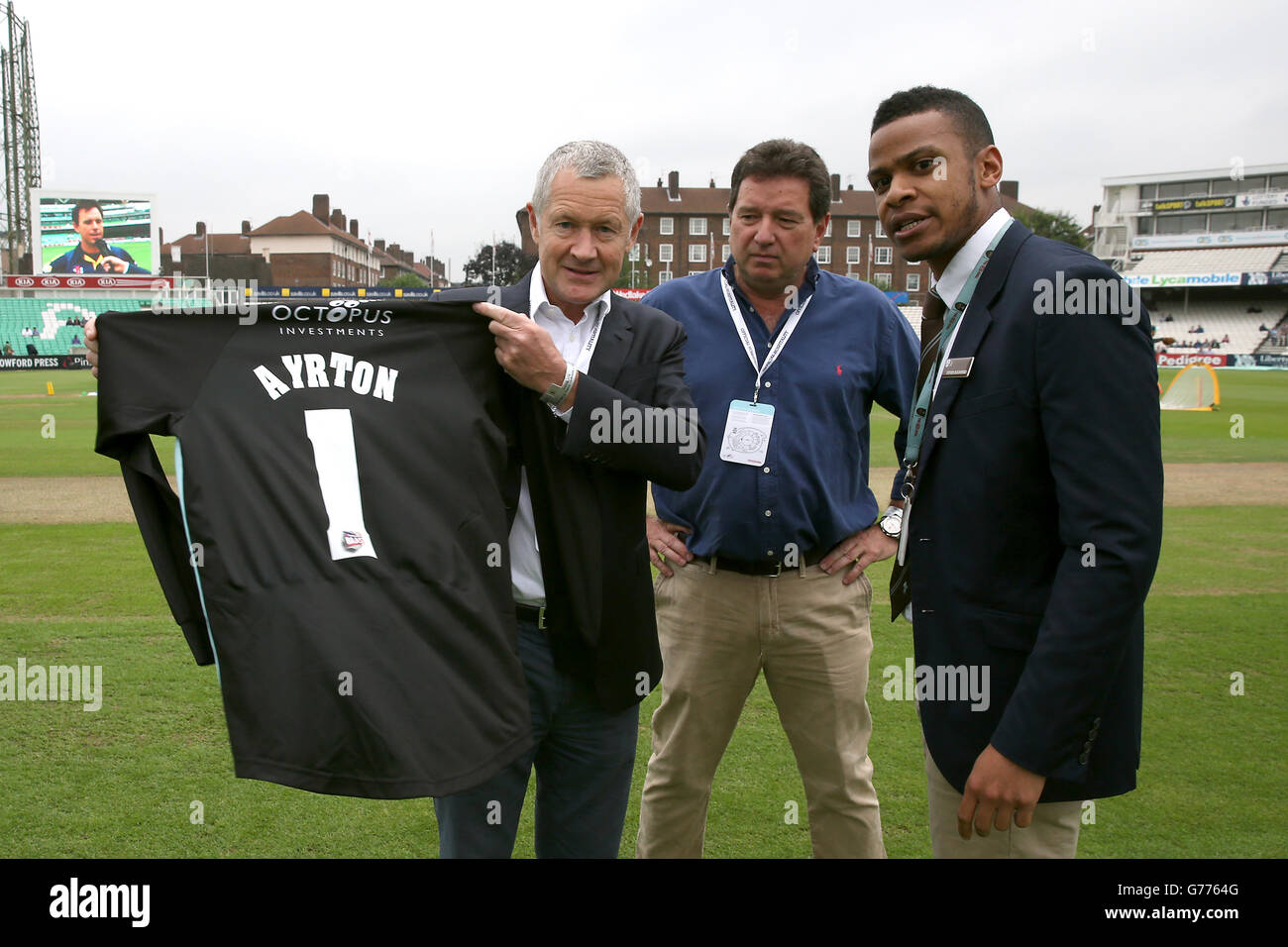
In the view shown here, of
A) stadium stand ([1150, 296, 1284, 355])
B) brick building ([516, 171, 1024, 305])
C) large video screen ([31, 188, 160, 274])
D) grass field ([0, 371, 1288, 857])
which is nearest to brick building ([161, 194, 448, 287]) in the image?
brick building ([516, 171, 1024, 305])

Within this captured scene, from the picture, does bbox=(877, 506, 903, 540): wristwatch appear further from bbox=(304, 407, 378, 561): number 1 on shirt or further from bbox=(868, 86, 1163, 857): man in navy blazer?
bbox=(304, 407, 378, 561): number 1 on shirt

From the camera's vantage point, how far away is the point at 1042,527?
2.17 meters

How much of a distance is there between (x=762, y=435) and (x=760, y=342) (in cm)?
37

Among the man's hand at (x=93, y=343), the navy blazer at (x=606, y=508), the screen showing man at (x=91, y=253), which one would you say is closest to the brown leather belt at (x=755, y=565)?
the navy blazer at (x=606, y=508)

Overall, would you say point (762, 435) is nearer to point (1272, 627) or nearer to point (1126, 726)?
point (1126, 726)

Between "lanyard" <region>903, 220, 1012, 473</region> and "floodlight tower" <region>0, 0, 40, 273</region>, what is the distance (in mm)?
69618

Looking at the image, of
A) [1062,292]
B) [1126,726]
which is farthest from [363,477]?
[1126,726]

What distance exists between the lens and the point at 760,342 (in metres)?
3.50

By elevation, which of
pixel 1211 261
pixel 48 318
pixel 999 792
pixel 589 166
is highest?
pixel 1211 261

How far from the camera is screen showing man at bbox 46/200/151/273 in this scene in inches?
2190

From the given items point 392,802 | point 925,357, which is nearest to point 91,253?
point 392,802

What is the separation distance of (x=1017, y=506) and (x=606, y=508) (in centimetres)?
105

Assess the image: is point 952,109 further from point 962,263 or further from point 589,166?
point 589,166

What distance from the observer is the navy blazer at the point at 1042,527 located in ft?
6.44
